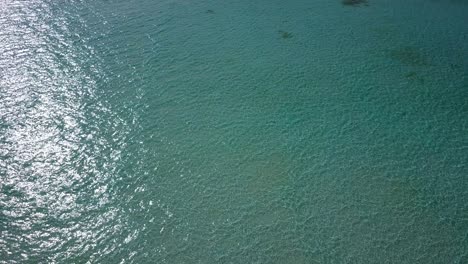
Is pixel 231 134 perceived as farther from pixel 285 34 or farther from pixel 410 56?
pixel 410 56

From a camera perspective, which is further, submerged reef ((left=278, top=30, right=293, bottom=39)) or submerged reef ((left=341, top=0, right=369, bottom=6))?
submerged reef ((left=341, top=0, right=369, bottom=6))

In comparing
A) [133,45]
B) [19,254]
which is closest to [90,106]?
[133,45]

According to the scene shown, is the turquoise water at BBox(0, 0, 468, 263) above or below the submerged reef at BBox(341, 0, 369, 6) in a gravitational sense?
below

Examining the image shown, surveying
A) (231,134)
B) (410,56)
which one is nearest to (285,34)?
(410,56)

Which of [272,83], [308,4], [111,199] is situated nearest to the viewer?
[111,199]

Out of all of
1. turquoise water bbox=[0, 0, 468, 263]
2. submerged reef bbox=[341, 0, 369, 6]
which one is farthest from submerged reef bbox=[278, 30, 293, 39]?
submerged reef bbox=[341, 0, 369, 6]

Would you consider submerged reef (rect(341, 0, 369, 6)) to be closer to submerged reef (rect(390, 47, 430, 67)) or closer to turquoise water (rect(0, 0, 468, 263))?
turquoise water (rect(0, 0, 468, 263))

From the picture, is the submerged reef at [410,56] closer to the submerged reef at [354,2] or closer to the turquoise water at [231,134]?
the turquoise water at [231,134]

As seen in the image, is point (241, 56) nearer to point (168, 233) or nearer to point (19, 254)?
point (168, 233)
